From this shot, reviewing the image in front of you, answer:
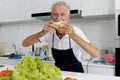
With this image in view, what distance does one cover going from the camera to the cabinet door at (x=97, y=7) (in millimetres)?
2553

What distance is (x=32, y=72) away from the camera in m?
0.65

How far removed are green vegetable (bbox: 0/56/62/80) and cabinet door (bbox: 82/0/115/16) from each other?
2.00 meters

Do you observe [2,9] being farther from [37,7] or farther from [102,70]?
[102,70]

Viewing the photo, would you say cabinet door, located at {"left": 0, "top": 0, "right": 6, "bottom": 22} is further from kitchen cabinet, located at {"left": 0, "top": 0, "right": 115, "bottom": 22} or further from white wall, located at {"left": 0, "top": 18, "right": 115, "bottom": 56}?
white wall, located at {"left": 0, "top": 18, "right": 115, "bottom": 56}

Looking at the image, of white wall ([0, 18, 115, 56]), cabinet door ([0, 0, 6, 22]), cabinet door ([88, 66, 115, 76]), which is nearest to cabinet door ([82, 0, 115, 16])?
white wall ([0, 18, 115, 56])

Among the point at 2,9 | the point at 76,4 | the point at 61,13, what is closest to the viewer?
the point at 61,13

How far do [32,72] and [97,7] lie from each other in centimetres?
212

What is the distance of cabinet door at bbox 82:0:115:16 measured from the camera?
255 cm

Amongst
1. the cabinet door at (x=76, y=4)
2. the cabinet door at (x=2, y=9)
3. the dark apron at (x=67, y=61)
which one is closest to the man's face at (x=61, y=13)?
the dark apron at (x=67, y=61)

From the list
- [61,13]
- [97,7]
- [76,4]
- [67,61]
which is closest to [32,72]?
[61,13]

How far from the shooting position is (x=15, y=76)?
600 mm

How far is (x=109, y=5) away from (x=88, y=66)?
81 cm

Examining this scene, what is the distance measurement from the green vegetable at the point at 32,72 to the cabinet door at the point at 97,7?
2004mm

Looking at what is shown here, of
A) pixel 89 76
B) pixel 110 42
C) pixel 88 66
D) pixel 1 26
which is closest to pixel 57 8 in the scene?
pixel 89 76
